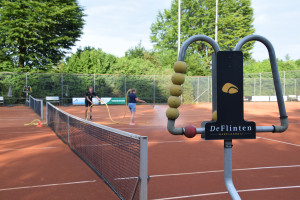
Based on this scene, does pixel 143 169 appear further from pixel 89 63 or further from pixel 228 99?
pixel 89 63

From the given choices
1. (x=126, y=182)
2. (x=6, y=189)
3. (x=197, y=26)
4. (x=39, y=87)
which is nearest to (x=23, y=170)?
(x=6, y=189)

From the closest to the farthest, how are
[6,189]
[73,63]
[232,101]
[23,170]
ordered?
[232,101], [6,189], [23,170], [73,63]

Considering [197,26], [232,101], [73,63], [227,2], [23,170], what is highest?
[227,2]

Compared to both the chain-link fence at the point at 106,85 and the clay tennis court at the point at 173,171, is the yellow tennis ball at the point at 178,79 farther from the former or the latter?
the chain-link fence at the point at 106,85

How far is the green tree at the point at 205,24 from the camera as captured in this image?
47375 millimetres

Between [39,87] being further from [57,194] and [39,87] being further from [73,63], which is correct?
[57,194]

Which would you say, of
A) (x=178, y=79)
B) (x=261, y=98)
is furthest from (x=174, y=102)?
(x=261, y=98)

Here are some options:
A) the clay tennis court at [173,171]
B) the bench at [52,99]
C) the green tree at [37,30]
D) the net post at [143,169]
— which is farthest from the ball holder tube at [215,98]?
the green tree at [37,30]

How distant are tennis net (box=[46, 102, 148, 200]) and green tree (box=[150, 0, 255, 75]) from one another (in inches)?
1635

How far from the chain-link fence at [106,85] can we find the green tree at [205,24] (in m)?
13.8

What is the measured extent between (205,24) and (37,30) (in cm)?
2721

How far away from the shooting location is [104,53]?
33.8 metres

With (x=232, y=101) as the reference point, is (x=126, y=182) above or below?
below

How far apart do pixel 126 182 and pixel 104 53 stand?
30523 millimetres
